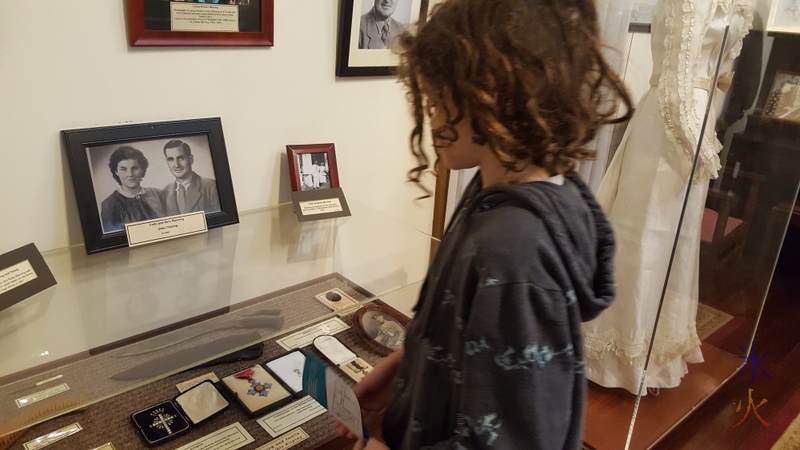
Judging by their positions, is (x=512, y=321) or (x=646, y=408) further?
(x=646, y=408)

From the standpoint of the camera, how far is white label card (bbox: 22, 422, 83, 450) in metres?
1.06

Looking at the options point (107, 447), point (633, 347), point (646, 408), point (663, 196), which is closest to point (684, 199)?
point (663, 196)

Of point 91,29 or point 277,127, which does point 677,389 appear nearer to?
point 277,127

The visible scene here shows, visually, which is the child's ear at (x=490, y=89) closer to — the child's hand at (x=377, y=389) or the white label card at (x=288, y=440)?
the child's hand at (x=377, y=389)

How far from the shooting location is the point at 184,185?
1.32 meters

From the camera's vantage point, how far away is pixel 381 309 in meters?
1.51

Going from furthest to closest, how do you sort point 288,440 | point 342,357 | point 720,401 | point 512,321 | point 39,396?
point 720,401, point 342,357, point 288,440, point 39,396, point 512,321

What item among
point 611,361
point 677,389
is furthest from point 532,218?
point 677,389

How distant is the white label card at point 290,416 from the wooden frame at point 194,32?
0.80m

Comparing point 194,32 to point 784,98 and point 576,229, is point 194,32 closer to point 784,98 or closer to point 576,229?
point 576,229

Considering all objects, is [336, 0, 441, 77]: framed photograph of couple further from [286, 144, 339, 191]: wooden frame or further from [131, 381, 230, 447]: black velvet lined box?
[131, 381, 230, 447]: black velvet lined box

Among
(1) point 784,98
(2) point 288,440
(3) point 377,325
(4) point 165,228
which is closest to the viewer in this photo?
(2) point 288,440

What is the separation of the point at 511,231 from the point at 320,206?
0.90 m

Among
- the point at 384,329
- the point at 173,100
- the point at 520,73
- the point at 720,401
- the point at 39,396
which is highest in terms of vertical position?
the point at 520,73
